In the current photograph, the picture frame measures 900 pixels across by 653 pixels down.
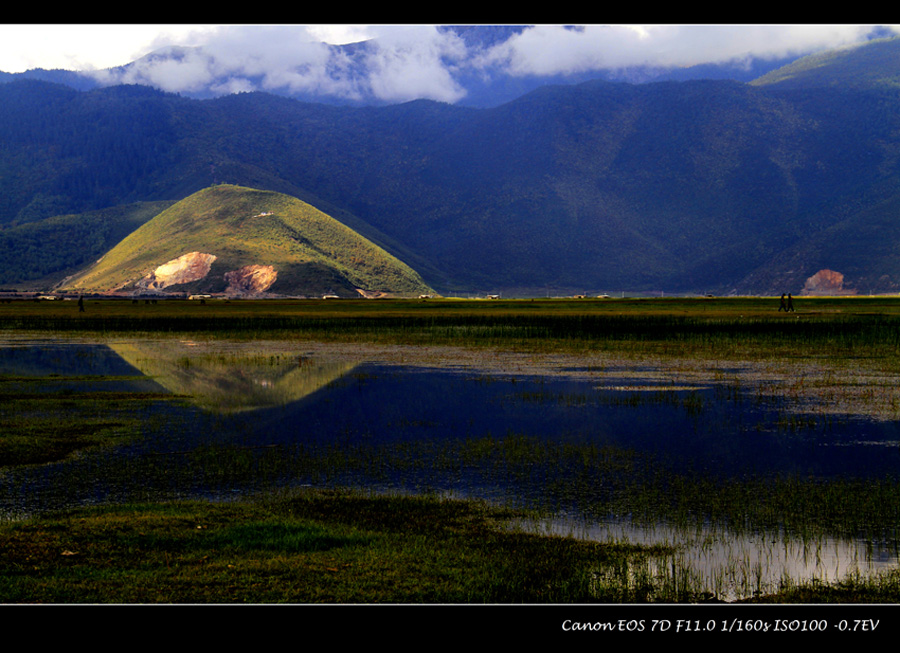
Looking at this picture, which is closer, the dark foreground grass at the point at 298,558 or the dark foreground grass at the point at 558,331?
the dark foreground grass at the point at 298,558

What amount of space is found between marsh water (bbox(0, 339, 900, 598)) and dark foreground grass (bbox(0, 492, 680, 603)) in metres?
1.44

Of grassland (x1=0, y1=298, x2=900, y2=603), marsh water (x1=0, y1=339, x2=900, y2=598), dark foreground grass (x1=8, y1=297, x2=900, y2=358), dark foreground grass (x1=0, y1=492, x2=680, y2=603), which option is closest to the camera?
dark foreground grass (x1=0, y1=492, x2=680, y2=603)

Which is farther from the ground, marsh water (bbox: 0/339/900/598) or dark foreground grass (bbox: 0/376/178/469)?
dark foreground grass (bbox: 0/376/178/469)

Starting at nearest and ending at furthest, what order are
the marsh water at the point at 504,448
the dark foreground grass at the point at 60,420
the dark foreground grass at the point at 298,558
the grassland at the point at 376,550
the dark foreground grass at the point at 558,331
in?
the dark foreground grass at the point at 298,558 < the grassland at the point at 376,550 < the marsh water at the point at 504,448 < the dark foreground grass at the point at 60,420 < the dark foreground grass at the point at 558,331

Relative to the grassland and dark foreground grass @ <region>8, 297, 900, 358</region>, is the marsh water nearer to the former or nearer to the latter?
the grassland

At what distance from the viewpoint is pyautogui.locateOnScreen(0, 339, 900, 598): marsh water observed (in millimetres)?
15688

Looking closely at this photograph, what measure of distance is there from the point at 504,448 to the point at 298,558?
11.0 metres

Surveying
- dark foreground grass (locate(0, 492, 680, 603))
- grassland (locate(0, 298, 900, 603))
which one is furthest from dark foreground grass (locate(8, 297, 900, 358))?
A: dark foreground grass (locate(0, 492, 680, 603))

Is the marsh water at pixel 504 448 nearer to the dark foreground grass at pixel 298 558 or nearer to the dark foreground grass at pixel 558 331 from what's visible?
the dark foreground grass at pixel 298 558

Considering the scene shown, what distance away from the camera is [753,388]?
122ft

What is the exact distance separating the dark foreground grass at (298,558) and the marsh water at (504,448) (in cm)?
144

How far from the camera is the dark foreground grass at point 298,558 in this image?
471 inches

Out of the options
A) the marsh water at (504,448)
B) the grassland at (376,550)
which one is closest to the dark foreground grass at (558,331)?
the marsh water at (504,448)

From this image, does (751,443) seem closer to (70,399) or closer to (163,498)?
(163,498)
